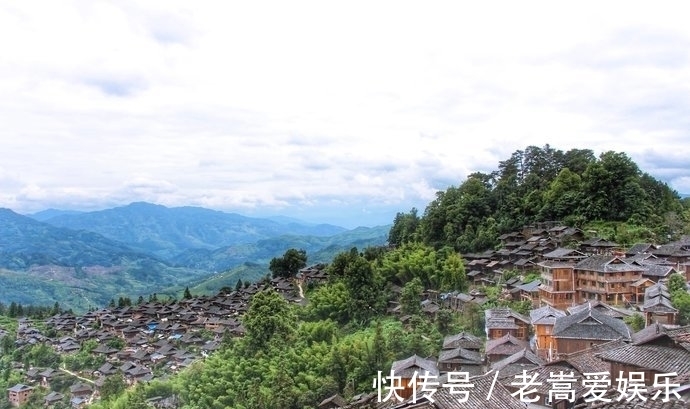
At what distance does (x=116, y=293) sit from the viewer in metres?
180

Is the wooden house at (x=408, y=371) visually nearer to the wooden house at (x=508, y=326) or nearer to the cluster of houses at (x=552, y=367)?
the cluster of houses at (x=552, y=367)

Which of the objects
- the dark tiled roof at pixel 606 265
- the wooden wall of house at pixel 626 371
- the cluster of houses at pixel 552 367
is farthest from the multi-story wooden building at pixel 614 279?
the wooden wall of house at pixel 626 371

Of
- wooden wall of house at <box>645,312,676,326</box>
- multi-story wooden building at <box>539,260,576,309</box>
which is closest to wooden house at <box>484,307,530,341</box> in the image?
multi-story wooden building at <box>539,260,576,309</box>

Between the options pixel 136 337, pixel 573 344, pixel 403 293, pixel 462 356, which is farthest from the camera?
pixel 136 337

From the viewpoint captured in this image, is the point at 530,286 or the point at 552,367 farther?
the point at 530,286

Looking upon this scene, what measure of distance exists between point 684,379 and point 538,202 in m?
42.4

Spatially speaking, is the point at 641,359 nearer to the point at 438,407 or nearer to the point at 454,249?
the point at 438,407

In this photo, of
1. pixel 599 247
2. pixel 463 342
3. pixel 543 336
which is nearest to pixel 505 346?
pixel 543 336

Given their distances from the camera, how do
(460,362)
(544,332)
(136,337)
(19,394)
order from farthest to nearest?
1. (136,337)
2. (19,394)
3. (544,332)
4. (460,362)

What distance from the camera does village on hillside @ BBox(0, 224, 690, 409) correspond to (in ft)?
44.1

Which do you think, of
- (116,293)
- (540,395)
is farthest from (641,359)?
(116,293)

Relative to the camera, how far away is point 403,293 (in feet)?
125

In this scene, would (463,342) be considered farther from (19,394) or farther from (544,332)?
(19,394)

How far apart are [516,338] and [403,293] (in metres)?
10.8
